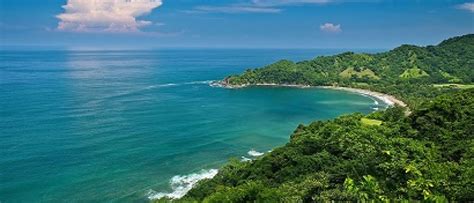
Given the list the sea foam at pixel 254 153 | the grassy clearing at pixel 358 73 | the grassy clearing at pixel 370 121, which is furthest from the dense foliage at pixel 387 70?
the sea foam at pixel 254 153

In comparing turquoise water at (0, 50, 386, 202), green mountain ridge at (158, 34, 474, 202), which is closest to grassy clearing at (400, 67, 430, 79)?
turquoise water at (0, 50, 386, 202)

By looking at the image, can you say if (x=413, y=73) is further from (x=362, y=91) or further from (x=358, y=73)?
(x=362, y=91)

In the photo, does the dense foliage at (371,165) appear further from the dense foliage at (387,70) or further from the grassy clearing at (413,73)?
the grassy clearing at (413,73)

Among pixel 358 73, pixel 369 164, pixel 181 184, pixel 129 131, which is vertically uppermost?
pixel 369 164

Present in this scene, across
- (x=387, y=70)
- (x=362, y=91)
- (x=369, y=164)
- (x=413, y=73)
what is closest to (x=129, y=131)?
(x=369, y=164)

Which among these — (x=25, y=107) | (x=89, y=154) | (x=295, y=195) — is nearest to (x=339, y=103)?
(x=89, y=154)

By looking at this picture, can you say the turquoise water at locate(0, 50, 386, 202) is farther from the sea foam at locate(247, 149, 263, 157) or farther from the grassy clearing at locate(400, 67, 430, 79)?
the grassy clearing at locate(400, 67, 430, 79)
